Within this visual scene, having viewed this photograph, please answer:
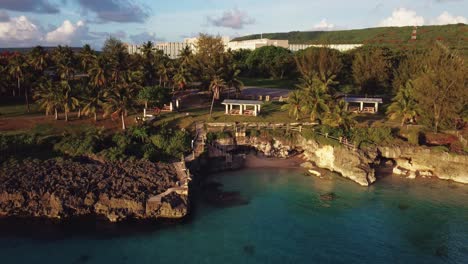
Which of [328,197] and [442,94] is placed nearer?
[328,197]

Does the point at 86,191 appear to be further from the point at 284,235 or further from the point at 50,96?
the point at 50,96

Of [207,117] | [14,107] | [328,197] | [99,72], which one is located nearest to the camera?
[328,197]

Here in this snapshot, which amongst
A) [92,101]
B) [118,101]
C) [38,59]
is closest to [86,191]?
[118,101]

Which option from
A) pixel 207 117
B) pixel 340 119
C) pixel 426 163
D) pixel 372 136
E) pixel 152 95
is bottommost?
pixel 426 163

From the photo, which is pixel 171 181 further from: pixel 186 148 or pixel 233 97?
pixel 233 97

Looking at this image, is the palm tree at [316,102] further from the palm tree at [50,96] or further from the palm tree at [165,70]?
the palm tree at [50,96]

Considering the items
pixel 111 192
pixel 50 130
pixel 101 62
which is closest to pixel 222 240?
pixel 111 192

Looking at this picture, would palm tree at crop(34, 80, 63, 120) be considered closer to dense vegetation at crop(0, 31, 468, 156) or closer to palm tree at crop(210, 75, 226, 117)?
dense vegetation at crop(0, 31, 468, 156)
